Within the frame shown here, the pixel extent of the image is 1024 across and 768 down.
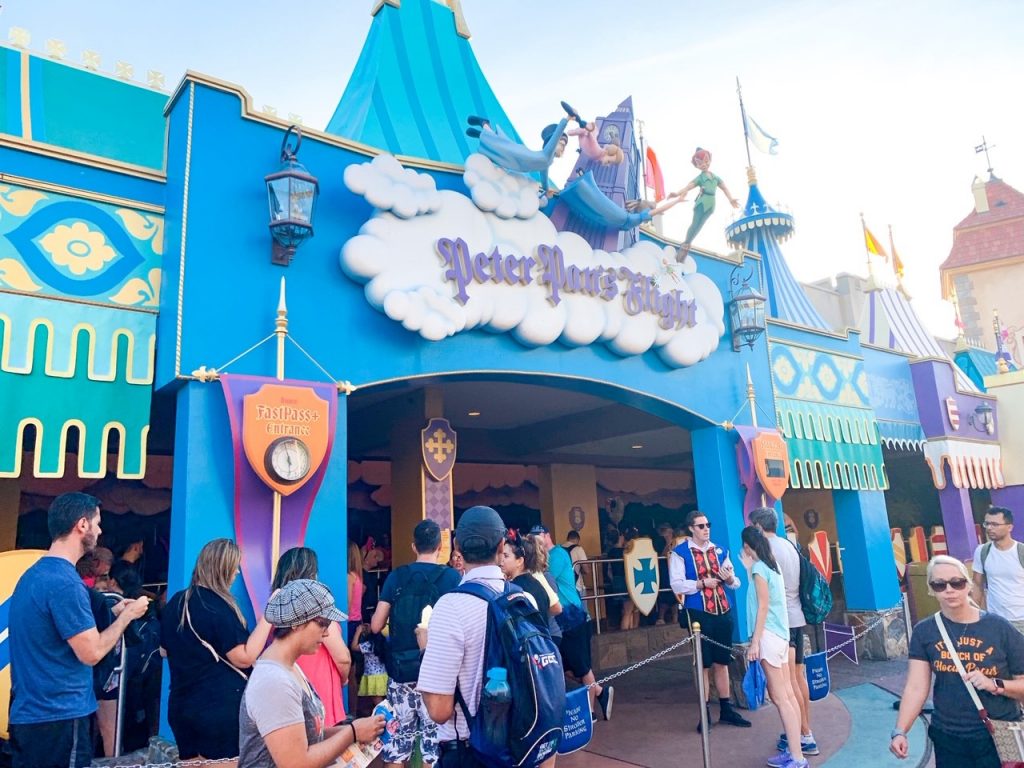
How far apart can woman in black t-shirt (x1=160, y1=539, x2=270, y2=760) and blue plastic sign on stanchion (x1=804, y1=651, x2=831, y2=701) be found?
4550 mm

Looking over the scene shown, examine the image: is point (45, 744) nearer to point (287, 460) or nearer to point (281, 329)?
point (287, 460)

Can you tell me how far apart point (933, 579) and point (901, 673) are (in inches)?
278

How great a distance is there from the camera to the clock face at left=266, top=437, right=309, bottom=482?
5.45 metres

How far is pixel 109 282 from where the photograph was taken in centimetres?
559

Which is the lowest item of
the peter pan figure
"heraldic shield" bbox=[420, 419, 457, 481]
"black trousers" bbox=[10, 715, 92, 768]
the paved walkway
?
the paved walkway

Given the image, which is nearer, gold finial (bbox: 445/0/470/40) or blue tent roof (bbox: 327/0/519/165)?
blue tent roof (bbox: 327/0/519/165)

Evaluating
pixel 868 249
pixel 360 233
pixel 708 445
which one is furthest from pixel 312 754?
pixel 868 249

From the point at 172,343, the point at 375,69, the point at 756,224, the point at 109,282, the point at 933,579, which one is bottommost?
the point at 933,579

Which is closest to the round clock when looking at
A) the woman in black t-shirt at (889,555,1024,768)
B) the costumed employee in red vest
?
the costumed employee in red vest

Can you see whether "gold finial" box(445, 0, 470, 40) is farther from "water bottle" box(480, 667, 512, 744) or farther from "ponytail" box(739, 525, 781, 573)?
"water bottle" box(480, 667, 512, 744)

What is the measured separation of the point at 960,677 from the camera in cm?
353

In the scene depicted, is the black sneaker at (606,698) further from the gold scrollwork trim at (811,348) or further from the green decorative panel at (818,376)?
the gold scrollwork trim at (811,348)

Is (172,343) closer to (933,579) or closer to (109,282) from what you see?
(109,282)

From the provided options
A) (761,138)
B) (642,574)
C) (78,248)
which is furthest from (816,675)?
(761,138)
